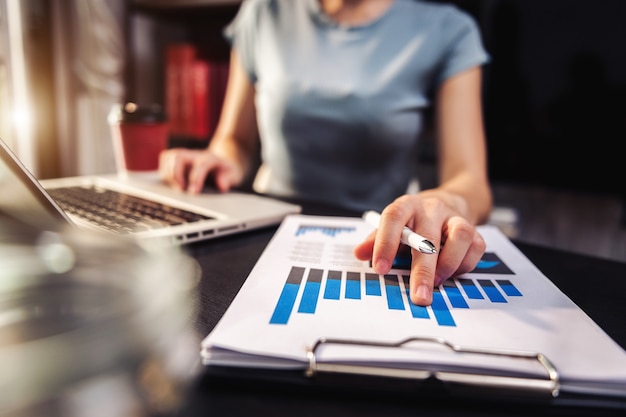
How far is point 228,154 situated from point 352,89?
28cm

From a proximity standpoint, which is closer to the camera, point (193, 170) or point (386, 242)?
point (386, 242)

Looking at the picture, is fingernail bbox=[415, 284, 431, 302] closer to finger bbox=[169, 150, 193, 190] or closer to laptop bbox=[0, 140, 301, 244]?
laptop bbox=[0, 140, 301, 244]

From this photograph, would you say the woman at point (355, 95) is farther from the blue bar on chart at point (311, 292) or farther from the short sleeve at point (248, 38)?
the blue bar on chart at point (311, 292)

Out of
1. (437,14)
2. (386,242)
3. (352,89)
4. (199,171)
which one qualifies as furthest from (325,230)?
(437,14)

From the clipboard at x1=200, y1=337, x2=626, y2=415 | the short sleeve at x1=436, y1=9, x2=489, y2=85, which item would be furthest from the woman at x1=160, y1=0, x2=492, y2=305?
the clipboard at x1=200, y1=337, x2=626, y2=415

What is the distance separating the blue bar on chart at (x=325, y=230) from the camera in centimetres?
51


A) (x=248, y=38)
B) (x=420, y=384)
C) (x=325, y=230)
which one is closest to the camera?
(x=420, y=384)

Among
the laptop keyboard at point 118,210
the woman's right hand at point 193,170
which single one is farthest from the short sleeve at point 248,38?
the laptop keyboard at point 118,210

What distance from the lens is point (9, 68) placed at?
1.59m

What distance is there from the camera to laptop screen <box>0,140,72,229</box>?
342 millimetres

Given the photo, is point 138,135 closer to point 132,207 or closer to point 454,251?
point 132,207

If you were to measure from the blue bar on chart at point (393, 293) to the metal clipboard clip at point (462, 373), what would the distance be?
64mm

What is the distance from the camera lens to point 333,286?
0.37 m

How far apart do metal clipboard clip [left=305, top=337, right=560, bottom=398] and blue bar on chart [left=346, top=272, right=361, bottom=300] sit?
0.27 ft
